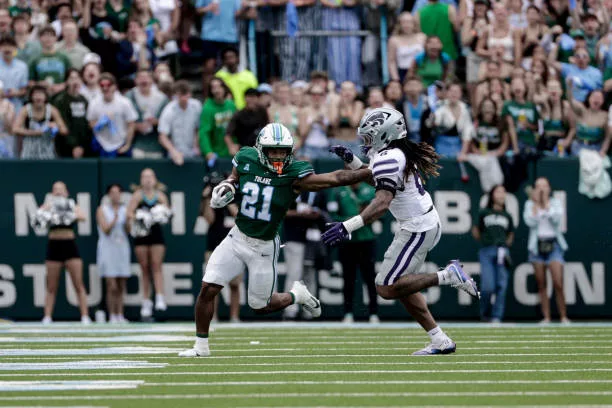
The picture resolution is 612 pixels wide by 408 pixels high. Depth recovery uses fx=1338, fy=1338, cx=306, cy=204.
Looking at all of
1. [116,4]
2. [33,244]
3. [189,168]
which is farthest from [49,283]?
[116,4]

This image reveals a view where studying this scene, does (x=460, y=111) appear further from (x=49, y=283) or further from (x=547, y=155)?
(x=49, y=283)

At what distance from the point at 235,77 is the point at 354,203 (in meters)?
2.31

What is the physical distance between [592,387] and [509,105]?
8.04 metres

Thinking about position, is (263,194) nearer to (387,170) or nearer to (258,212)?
(258,212)

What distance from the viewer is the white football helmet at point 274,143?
9.30m

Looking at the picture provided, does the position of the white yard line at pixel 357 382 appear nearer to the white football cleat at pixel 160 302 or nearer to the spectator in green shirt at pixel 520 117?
the white football cleat at pixel 160 302

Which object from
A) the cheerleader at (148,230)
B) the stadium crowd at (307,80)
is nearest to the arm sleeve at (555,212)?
the stadium crowd at (307,80)

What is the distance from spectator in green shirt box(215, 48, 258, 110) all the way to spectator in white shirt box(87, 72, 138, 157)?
128 cm

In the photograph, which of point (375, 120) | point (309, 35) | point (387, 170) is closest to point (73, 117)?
point (309, 35)

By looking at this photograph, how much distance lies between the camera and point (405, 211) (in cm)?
955

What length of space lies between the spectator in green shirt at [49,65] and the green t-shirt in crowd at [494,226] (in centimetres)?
507

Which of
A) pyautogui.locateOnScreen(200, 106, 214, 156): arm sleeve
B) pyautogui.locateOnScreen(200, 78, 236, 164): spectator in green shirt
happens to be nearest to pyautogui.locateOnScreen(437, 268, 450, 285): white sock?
pyautogui.locateOnScreen(200, 78, 236, 164): spectator in green shirt

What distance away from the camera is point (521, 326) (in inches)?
536

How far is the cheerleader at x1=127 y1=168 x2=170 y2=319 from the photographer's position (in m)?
15.0
